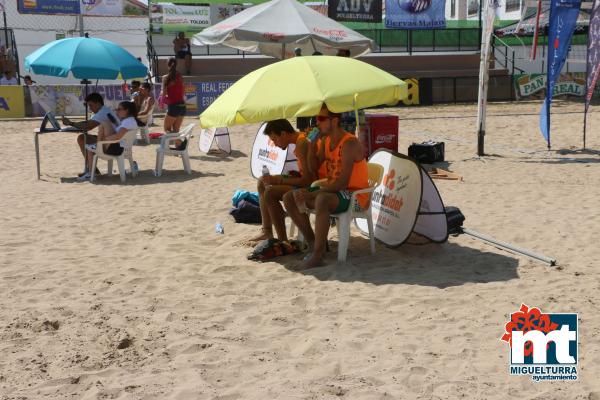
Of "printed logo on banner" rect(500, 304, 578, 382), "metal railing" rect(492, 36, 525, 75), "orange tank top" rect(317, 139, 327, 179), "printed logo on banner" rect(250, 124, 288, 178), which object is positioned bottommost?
"printed logo on banner" rect(500, 304, 578, 382)

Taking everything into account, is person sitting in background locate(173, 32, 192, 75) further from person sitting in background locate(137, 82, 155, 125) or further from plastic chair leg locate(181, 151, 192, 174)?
plastic chair leg locate(181, 151, 192, 174)

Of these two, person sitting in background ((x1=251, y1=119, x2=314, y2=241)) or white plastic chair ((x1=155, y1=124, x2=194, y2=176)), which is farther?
white plastic chair ((x1=155, y1=124, x2=194, y2=176))

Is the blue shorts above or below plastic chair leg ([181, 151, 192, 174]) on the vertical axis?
above

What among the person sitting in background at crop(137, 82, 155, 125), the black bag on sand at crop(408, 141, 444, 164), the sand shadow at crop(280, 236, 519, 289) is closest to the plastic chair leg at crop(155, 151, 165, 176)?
the person sitting in background at crop(137, 82, 155, 125)

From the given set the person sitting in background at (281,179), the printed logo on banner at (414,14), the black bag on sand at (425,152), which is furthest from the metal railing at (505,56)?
the person sitting in background at (281,179)

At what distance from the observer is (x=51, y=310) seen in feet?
16.0

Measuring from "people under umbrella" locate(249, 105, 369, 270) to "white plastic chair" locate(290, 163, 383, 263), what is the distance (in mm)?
38

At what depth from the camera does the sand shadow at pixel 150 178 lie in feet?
33.3

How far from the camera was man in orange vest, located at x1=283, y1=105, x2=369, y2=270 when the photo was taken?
5711mm

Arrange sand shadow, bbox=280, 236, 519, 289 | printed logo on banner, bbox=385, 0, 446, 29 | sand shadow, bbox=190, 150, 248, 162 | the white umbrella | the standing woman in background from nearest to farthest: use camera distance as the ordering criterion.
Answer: sand shadow, bbox=280, 236, 519, 289, sand shadow, bbox=190, 150, 248, 162, the standing woman in background, the white umbrella, printed logo on banner, bbox=385, 0, 446, 29

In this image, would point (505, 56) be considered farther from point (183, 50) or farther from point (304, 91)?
point (304, 91)

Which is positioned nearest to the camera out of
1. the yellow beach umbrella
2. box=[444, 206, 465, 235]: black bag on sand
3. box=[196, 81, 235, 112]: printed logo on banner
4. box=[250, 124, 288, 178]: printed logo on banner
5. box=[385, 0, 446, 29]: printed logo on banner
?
the yellow beach umbrella

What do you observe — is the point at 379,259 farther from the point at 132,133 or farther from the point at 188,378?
the point at 132,133

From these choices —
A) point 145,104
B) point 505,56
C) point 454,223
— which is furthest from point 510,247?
point 505,56
